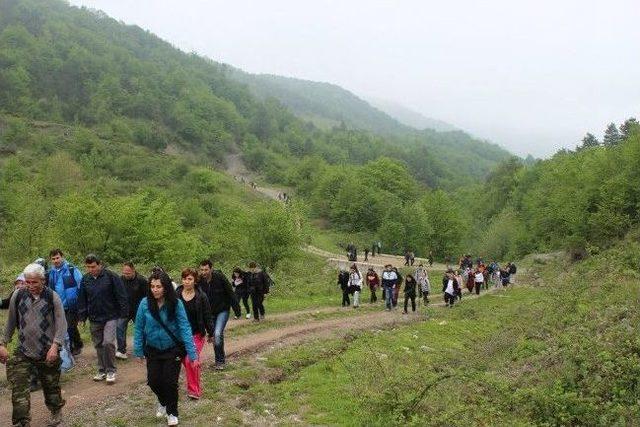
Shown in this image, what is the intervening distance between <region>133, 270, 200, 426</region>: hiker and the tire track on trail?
1746 millimetres

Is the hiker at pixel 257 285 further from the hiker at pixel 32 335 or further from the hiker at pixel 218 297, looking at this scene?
the hiker at pixel 32 335

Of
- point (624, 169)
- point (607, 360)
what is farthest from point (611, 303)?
point (624, 169)

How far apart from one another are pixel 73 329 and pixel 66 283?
137 centimetres

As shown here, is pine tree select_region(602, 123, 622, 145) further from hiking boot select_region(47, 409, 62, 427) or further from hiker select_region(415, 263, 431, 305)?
hiking boot select_region(47, 409, 62, 427)

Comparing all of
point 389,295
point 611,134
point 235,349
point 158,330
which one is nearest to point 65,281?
point 158,330

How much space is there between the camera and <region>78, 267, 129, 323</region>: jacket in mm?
9141

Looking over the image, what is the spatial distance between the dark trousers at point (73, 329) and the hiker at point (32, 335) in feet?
8.69

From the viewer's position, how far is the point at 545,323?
15.4m

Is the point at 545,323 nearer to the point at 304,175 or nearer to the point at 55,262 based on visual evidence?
the point at 55,262

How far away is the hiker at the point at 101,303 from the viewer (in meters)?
9.12

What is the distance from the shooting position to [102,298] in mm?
9188

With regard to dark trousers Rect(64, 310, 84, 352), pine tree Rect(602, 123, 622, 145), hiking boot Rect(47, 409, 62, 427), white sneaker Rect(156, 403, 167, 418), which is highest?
pine tree Rect(602, 123, 622, 145)

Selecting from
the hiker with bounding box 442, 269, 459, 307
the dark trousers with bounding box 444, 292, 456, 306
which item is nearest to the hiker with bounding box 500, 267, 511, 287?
the hiker with bounding box 442, 269, 459, 307

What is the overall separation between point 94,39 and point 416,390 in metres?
190
